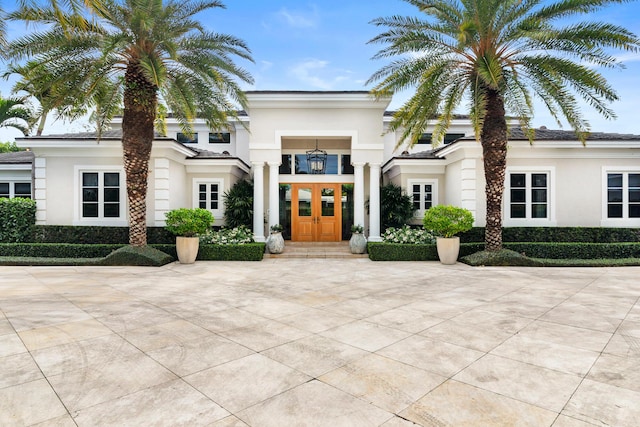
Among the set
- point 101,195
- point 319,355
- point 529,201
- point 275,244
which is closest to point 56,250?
point 101,195

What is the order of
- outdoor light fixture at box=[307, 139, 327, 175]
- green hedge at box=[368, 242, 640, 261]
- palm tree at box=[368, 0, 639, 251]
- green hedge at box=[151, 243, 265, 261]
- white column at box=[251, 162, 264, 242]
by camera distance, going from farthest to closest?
1. outdoor light fixture at box=[307, 139, 327, 175]
2. white column at box=[251, 162, 264, 242]
3. green hedge at box=[151, 243, 265, 261]
4. green hedge at box=[368, 242, 640, 261]
5. palm tree at box=[368, 0, 639, 251]

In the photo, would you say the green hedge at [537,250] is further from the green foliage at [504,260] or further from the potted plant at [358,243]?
the potted plant at [358,243]

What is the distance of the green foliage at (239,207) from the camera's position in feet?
47.1

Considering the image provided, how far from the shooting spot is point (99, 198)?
527 inches

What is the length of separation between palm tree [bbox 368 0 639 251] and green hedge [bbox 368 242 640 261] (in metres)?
1.13

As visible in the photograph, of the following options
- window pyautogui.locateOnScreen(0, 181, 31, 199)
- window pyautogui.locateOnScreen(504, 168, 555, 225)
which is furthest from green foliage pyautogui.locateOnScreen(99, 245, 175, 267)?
window pyautogui.locateOnScreen(504, 168, 555, 225)

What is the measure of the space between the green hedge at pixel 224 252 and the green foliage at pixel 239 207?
2.25 meters

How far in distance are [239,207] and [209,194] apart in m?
1.90

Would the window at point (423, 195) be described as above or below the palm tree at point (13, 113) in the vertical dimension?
below

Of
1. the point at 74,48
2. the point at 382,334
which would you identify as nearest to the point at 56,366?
the point at 382,334

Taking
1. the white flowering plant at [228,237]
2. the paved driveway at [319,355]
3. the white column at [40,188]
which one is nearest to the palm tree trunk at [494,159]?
the paved driveway at [319,355]

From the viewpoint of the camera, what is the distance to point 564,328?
512 centimetres

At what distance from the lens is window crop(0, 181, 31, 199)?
15910mm

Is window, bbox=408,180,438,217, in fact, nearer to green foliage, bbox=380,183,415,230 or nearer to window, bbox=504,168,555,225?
green foliage, bbox=380,183,415,230
